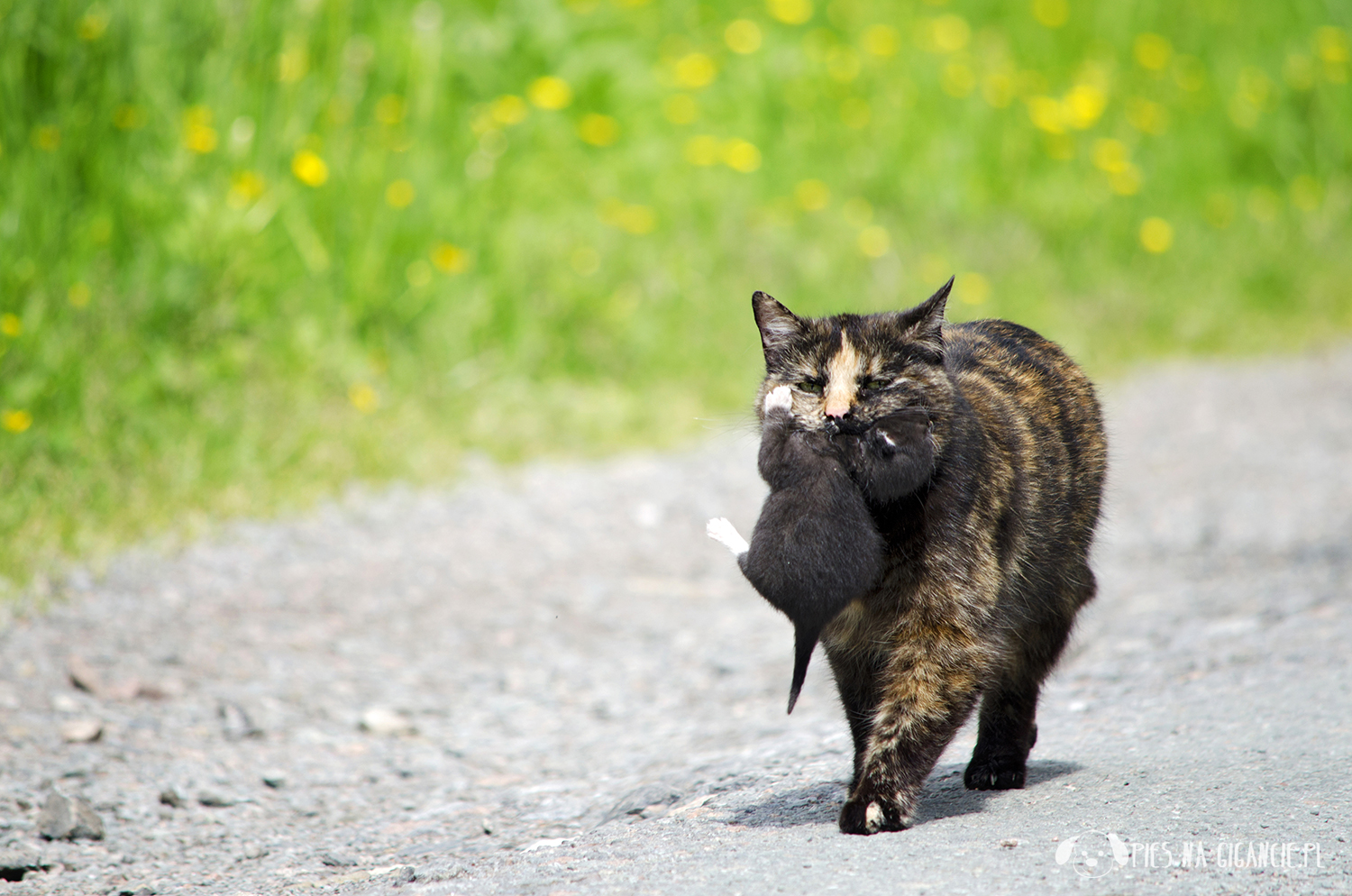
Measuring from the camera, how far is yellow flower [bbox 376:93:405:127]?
22.7 ft

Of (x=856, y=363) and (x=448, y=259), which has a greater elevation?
(x=448, y=259)

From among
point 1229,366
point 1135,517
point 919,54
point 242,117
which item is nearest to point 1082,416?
point 1135,517

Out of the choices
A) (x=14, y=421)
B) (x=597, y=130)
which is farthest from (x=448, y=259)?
(x=14, y=421)

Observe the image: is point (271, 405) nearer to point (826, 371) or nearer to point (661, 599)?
point (661, 599)

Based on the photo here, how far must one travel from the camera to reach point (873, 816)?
8.43ft

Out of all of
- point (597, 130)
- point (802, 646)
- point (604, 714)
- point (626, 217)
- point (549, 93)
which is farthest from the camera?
point (597, 130)

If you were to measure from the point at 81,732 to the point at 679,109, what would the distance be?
6.30 m

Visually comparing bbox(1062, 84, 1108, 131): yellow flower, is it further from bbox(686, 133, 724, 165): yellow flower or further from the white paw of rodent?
the white paw of rodent

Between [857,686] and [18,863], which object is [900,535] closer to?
[857,686]

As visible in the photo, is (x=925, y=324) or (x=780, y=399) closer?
(x=780, y=399)

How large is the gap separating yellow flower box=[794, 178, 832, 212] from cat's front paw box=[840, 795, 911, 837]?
21.4ft

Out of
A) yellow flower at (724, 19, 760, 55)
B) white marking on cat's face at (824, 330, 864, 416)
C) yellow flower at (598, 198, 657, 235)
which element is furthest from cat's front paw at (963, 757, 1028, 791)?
yellow flower at (724, 19, 760, 55)

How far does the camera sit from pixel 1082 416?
329cm

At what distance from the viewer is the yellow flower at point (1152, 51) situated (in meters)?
11.0
